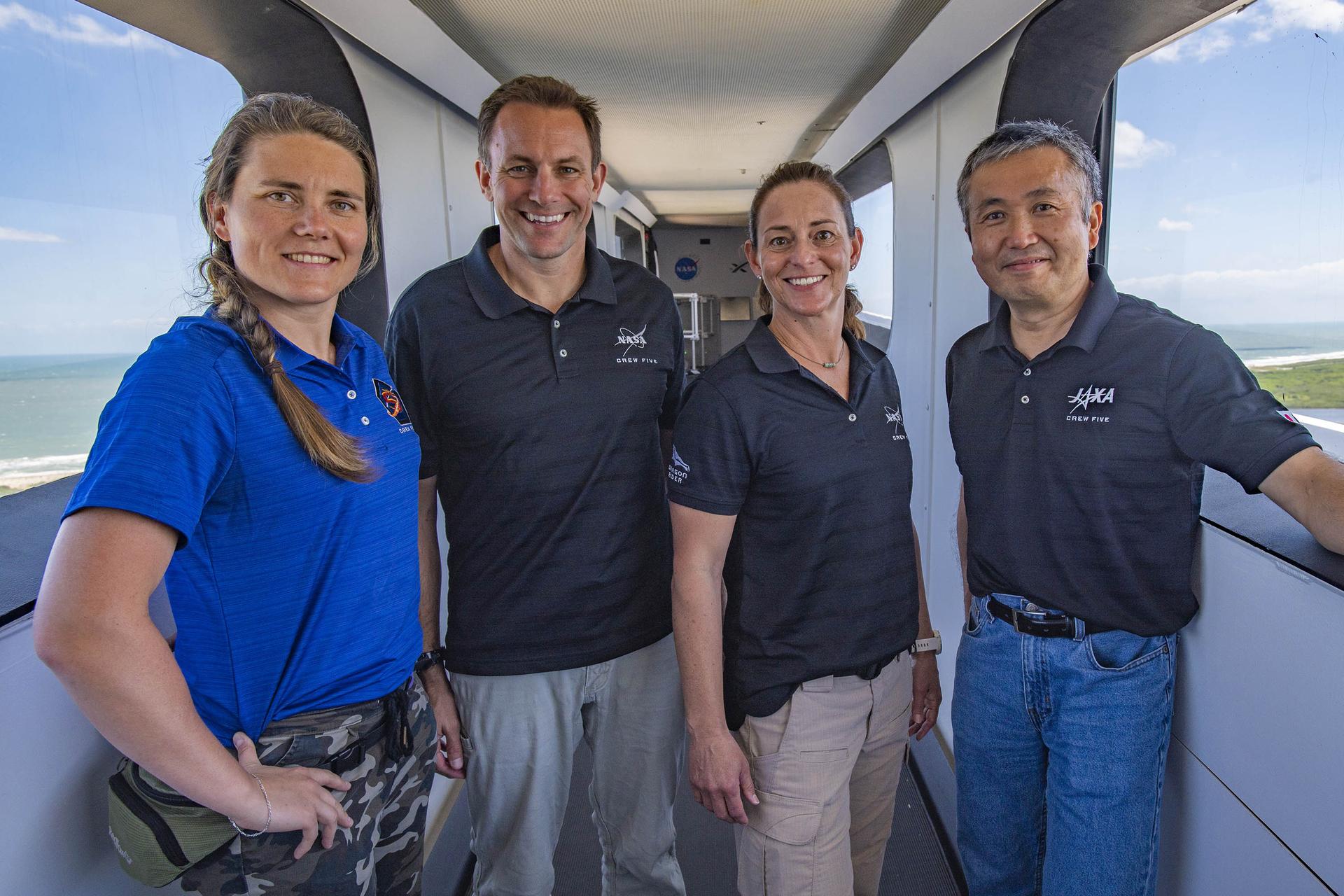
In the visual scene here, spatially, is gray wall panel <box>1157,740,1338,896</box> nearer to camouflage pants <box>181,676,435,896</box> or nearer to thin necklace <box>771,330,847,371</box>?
thin necklace <box>771,330,847,371</box>

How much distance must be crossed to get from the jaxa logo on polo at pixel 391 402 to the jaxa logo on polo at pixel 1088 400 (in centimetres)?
123

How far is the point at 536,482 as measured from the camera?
1.63 m

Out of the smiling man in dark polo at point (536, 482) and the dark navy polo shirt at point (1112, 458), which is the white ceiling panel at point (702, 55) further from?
the dark navy polo shirt at point (1112, 458)

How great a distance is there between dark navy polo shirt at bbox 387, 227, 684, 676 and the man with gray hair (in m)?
0.77

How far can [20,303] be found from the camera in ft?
4.61

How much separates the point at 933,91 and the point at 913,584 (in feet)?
7.49

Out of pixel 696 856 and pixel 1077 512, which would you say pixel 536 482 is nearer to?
pixel 1077 512

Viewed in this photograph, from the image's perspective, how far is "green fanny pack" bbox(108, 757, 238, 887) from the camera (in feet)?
3.40

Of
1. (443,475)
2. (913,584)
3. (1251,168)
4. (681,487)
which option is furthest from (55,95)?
(1251,168)

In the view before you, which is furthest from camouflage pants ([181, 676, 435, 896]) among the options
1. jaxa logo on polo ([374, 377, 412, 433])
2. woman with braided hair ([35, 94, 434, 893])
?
jaxa logo on polo ([374, 377, 412, 433])

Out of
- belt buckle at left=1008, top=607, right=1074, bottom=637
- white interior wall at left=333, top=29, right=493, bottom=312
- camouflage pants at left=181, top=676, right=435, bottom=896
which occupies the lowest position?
camouflage pants at left=181, top=676, right=435, bottom=896

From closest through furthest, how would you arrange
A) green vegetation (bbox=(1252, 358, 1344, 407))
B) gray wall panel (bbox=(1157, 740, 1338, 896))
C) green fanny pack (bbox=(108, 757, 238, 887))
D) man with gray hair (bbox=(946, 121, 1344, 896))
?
green fanny pack (bbox=(108, 757, 238, 887)) → gray wall panel (bbox=(1157, 740, 1338, 896)) → man with gray hair (bbox=(946, 121, 1344, 896)) → green vegetation (bbox=(1252, 358, 1344, 407))

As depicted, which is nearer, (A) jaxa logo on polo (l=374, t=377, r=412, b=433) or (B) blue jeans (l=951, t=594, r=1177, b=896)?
(A) jaxa logo on polo (l=374, t=377, r=412, b=433)

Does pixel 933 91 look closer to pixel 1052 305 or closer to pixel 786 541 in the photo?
pixel 1052 305
